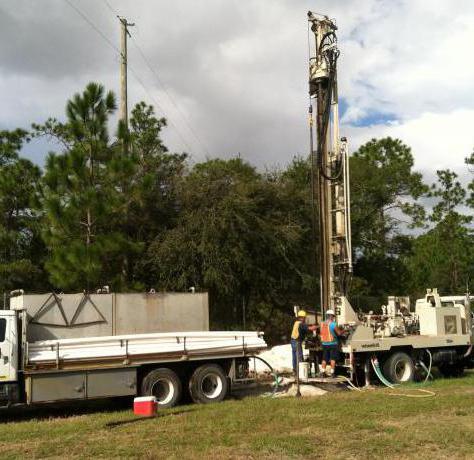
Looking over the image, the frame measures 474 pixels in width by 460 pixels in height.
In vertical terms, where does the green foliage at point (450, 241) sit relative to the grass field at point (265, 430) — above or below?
above

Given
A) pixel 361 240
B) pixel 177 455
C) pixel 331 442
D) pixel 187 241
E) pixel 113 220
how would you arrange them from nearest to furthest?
pixel 177 455
pixel 331 442
pixel 113 220
pixel 187 241
pixel 361 240

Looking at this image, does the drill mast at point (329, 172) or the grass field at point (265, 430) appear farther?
the drill mast at point (329, 172)

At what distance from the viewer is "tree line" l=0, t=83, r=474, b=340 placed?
17.6m

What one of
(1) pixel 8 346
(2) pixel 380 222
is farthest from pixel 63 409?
(2) pixel 380 222

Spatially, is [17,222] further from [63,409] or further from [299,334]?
[299,334]

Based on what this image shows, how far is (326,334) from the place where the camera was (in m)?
15.3

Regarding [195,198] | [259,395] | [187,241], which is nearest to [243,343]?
[259,395]

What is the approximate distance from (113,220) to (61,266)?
3940 mm

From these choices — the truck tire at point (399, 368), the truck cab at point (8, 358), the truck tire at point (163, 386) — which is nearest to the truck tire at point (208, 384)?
the truck tire at point (163, 386)

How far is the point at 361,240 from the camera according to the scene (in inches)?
1512

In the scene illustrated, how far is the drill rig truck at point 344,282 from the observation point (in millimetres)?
16203

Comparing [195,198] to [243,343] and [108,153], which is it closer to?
[108,153]

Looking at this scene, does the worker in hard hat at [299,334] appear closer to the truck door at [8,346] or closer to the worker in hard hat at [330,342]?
the worker in hard hat at [330,342]

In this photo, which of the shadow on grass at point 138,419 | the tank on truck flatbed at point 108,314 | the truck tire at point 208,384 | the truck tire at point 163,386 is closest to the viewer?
the shadow on grass at point 138,419
